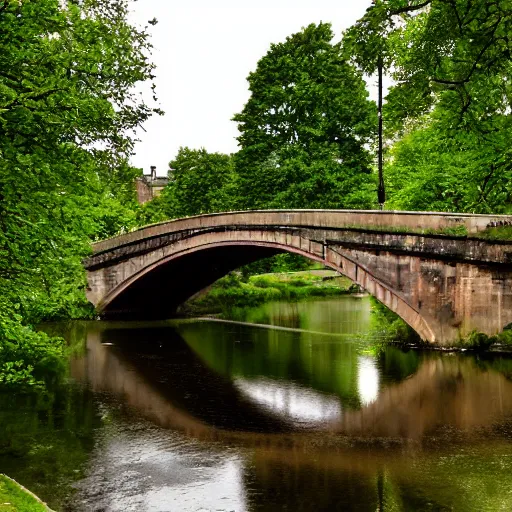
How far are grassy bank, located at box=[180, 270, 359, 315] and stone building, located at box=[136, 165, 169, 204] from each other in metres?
43.7

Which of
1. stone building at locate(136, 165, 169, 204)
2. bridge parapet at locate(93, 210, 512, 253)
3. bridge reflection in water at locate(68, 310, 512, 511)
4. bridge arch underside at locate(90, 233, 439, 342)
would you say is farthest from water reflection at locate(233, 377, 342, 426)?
stone building at locate(136, 165, 169, 204)

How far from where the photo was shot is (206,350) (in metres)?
24.4

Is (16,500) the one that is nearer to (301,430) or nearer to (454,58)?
(301,430)

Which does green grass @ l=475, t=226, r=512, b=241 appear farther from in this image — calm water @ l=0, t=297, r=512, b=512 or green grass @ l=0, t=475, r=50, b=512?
green grass @ l=0, t=475, r=50, b=512

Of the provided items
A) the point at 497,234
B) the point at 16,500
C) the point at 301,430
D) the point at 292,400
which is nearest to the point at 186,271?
the point at 497,234

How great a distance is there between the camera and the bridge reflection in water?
10.0 meters

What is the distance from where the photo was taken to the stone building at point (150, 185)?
284ft

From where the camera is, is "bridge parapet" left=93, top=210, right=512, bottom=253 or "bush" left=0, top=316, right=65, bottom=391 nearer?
"bush" left=0, top=316, right=65, bottom=391

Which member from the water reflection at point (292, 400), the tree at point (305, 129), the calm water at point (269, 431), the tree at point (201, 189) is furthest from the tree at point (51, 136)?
the tree at point (201, 189)

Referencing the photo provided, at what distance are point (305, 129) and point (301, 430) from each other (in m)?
28.8

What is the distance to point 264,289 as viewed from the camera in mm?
40938

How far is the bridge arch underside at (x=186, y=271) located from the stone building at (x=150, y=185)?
163 feet

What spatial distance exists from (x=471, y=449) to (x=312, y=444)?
2766 millimetres

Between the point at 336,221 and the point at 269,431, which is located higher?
the point at 336,221
